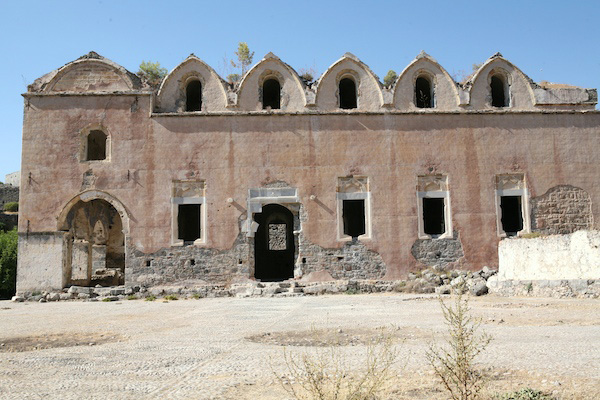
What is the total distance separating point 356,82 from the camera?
20.5 meters

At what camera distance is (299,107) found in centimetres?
1991

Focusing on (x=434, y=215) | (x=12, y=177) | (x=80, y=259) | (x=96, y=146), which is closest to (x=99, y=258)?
(x=80, y=259)

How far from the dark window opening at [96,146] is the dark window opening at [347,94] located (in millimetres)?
9450

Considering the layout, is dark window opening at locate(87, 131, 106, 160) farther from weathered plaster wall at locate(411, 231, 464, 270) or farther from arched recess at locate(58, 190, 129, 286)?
weathered plaster wall at locate(411, 231, 464, 270)

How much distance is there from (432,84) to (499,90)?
291 cm

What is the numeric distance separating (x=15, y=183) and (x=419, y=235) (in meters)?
38.6

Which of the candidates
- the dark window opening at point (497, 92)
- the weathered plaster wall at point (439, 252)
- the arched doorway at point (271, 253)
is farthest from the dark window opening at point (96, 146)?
the dark window opening at point (497, 92)

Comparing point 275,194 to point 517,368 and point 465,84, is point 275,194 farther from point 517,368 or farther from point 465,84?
point 517,368

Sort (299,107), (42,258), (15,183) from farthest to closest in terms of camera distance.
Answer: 1. (15,183)
2. (299,107)
3. (42,258)

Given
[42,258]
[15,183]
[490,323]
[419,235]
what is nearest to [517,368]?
[490,323]

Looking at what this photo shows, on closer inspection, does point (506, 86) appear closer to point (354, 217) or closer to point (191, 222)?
point (354, 217)

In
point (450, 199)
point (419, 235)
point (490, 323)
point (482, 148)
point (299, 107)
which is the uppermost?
point (299, 107)

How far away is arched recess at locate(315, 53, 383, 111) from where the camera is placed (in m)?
20.0

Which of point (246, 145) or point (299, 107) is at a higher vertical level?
point (299, 107)
